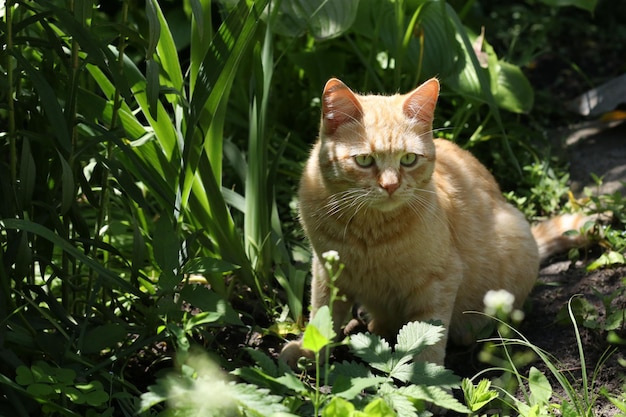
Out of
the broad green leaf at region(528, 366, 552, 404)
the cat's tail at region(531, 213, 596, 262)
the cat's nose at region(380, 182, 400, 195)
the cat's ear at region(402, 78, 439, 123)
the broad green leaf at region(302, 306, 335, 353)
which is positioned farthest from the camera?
the cat's tail at region(531, 213, 596, 262)

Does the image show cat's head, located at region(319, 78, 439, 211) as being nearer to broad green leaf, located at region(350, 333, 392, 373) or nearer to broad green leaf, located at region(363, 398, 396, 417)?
broad green leaf, located at region(350, 333, 392, 373)

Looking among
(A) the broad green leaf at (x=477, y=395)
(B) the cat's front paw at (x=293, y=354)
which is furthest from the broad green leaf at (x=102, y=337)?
(A) the broad green leaf at (x=477, y=395)

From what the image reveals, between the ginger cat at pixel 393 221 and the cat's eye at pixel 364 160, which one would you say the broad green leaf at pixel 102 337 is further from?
the cat's eye at pixel 364 160

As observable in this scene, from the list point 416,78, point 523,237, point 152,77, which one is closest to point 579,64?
point 416,78

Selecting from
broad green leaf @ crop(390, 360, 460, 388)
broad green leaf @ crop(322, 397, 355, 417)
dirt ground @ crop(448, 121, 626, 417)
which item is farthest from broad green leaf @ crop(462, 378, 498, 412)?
broad green leaf @ crop(322, 397, 355, 417)

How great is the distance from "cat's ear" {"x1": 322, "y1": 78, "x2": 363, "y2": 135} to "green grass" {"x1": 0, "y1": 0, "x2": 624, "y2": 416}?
0.29 meters

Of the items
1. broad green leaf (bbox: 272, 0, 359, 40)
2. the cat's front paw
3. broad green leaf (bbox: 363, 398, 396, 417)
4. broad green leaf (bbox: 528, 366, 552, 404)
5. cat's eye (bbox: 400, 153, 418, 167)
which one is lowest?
the cat's front paw

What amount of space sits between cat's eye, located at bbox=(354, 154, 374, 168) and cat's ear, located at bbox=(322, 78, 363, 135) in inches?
4.9

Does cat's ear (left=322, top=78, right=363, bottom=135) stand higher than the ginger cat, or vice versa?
cat's ear (left=322, top=78, right=363, bottom=135)

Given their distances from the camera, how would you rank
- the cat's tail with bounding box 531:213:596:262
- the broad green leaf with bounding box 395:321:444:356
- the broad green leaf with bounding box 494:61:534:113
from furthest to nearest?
the broad green leaf with bounding box 494:61:534:113
the cat's tail with bounding box 531:213:596:262
the broad green leaf with bounding box 395:321:444:356

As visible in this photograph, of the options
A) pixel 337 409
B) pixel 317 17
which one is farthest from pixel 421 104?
pixel 337 409

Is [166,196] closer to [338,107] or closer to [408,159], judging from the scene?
[338,107]

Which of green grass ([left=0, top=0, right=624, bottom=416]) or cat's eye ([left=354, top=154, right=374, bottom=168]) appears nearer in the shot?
green grass ([left=0, top=0, right=624, bottom=416])

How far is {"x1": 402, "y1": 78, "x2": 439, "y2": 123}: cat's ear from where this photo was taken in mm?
2422
